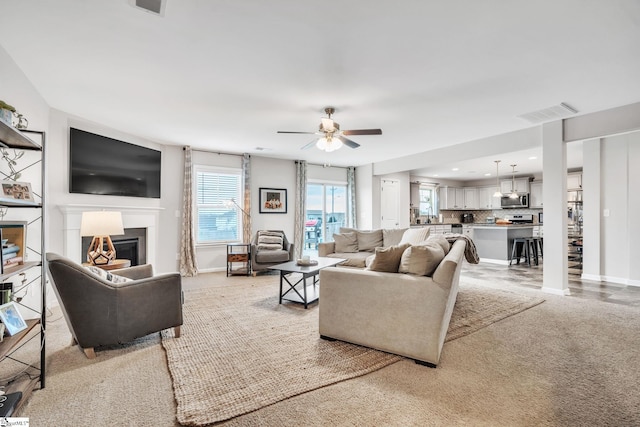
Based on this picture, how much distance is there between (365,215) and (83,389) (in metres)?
6.68

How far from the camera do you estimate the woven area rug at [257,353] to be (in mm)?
1848

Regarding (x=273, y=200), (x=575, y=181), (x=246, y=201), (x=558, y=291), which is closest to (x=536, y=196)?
(x=575, y=181)

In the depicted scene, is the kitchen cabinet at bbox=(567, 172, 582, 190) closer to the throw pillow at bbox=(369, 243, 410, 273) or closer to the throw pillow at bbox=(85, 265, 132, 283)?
the throw pillow at bbox=(369, 243, 410, 273)

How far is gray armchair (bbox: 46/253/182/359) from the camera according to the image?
89.4 inches

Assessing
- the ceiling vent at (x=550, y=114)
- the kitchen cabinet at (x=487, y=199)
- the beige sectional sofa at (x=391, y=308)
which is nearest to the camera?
the beige sectional sofa at (x=391, y=308)

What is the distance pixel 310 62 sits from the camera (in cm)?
261

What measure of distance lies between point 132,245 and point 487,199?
1019 centimetres

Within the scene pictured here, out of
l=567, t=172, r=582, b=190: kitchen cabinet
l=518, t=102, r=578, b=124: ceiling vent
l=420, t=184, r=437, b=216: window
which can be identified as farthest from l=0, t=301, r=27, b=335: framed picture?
l=567, t=172, r=582, b=190: kitchen cabinet

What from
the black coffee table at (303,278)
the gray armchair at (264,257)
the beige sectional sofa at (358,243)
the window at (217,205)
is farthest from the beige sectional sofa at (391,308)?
the window at (217,205)

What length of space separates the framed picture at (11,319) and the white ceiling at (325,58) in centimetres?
191

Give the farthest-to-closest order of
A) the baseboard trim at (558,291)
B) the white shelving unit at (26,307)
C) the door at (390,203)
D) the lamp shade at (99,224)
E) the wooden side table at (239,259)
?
the door at (390,203) < the wooden side table at (239,259) < the baseboard trim at (558,291) < the lamp shade at (99,224) < the white shelving unit at (26,307)

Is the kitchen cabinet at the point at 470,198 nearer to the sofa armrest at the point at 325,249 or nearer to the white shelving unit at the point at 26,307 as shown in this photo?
the sofa armrest at the point at 325,249

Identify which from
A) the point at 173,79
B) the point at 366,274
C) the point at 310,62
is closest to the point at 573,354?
the point at 366,274

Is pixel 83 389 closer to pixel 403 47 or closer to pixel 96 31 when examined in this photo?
pixel 96 31
